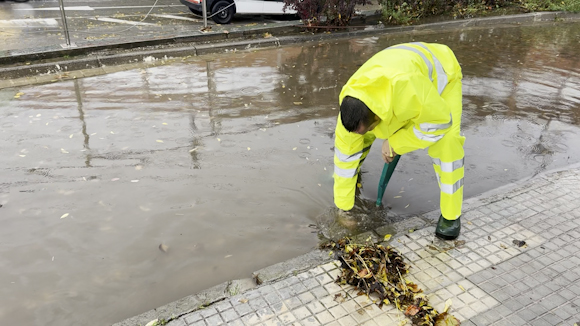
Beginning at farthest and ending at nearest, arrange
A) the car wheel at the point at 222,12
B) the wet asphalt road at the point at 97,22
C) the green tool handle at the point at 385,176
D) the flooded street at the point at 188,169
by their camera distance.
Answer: the car wheel at the point at 222,12
the wet asphalt road at the point at 97,22
the green tool handle at the point at 385,176
the flooded street at the point at 188,169

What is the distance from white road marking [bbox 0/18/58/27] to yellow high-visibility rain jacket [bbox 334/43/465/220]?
9952 mm

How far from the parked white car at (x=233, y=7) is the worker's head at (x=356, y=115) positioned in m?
8.46

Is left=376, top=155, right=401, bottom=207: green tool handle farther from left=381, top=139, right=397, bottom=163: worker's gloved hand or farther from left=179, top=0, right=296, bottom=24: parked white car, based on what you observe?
left=179, top=0, right=296, bottom=24: parked white car

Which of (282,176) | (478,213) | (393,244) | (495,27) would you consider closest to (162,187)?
(282,176)

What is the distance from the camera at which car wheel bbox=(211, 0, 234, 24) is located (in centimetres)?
1092

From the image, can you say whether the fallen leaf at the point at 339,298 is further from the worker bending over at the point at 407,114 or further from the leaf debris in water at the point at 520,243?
the leaf debris in water at the point at 520,243

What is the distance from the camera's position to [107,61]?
8.19m

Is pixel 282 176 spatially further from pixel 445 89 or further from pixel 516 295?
pixel 516 295

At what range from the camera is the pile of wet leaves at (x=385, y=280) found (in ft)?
9.77

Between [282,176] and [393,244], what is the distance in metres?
1.49

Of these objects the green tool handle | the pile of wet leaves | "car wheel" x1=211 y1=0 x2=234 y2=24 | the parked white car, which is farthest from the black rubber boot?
"car wheel" x1=211 y1=0 x2=234 y2=24

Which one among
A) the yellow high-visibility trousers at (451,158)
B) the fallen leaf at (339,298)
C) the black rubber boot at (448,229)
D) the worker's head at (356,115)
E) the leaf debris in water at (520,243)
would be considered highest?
the worker's head at (356,115)

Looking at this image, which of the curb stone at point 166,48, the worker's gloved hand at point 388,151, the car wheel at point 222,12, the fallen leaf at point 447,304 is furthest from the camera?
the car wheel at point 222,12

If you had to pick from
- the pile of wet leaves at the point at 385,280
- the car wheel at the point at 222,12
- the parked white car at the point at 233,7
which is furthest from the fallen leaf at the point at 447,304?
the car wheel at the point at 222,12
